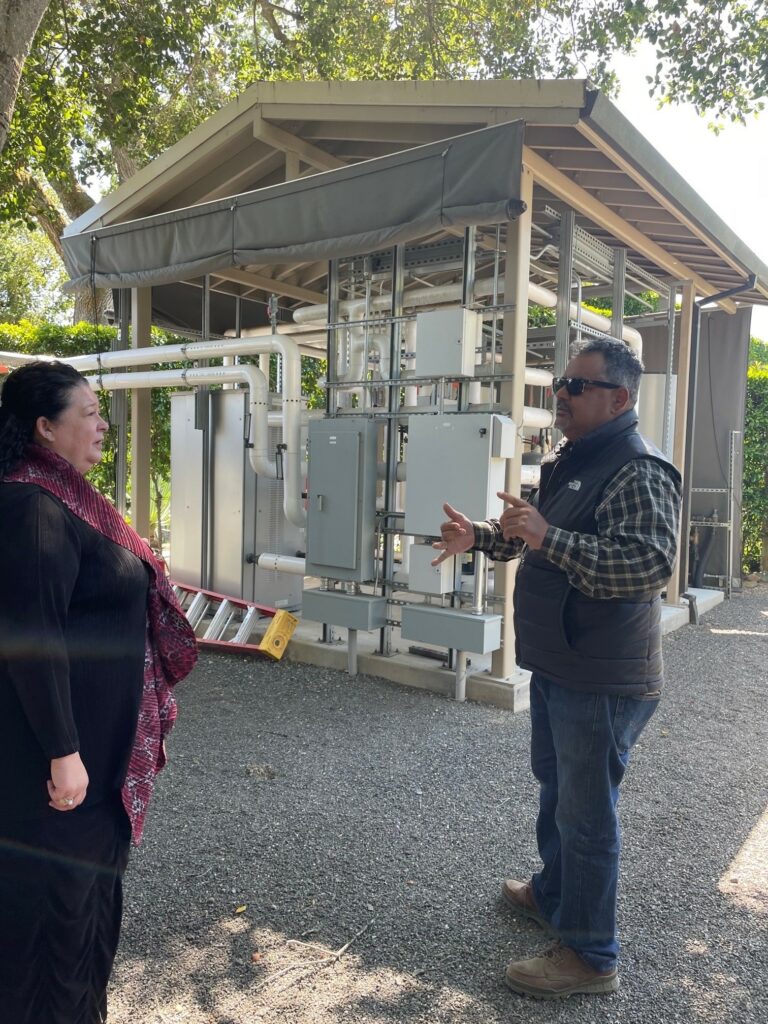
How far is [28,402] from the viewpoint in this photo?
1678 millimetres

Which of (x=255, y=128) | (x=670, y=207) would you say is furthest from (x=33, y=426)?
(x=670, y=207)

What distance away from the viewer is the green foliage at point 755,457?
9.37m

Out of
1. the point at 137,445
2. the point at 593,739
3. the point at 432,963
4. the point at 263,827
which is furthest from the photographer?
the point at 137,445

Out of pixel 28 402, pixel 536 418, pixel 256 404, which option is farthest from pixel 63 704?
pixel 256 404

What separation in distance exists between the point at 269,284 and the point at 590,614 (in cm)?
624

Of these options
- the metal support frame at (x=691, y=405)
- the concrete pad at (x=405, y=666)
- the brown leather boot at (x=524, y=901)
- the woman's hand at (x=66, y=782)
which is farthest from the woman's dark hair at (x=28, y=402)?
the metal support frame at (x=691, y=405)

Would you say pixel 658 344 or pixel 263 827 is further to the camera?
pixel 658 344

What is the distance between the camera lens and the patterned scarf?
1649mm

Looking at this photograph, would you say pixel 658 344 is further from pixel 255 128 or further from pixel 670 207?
pixel 255 128

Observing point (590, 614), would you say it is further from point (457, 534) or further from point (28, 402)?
point (28, 402)

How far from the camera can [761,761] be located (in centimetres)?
405

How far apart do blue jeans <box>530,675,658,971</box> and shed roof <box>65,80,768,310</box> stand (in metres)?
3.24

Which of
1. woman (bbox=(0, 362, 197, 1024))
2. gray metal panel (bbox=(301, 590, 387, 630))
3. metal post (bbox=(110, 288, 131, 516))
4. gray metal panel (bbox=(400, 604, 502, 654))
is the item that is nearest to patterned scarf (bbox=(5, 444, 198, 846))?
woman (bbox=(0, 362, 197, 1024))

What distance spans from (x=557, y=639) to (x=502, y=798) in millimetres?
1661
